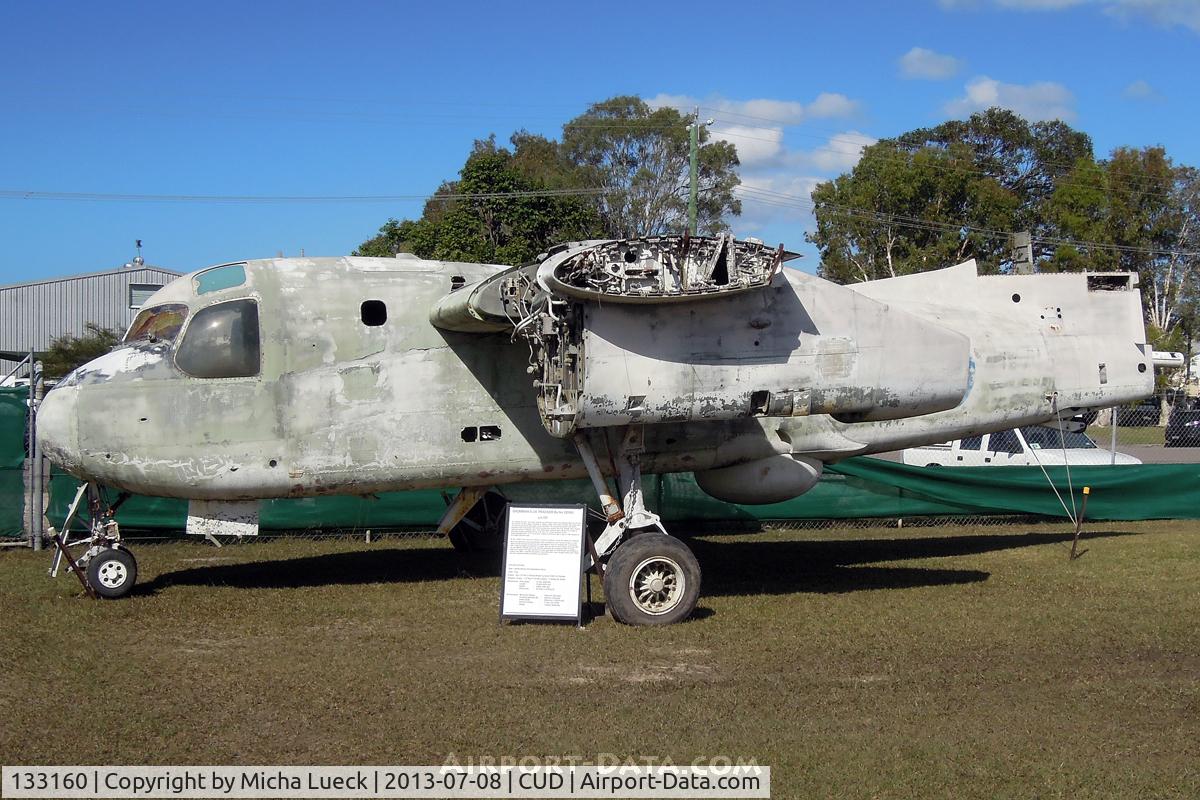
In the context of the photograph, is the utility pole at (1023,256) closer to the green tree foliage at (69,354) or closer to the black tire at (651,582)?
the black tire at (651,582)

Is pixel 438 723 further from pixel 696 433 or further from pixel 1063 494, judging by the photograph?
pixel 1063 494

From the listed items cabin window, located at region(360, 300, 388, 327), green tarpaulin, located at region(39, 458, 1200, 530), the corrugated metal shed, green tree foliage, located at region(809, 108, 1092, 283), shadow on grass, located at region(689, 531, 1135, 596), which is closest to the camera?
cabin window, located at region(360, 300, 388, 327)

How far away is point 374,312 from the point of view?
10.4 m

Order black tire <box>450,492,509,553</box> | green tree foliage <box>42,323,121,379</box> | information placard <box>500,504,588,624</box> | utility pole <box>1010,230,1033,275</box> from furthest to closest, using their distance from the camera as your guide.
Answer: green tree foliage <box>42,323,121,379</box>
black tire <box>450,492,509,553</box>
utility pole <box>1010,230,1033,275</box>
information placard <box>500,504,588,624</box>

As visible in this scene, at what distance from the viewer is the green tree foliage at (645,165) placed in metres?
54.9

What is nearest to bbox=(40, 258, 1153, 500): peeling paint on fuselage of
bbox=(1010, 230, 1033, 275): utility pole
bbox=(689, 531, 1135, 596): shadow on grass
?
bbox=(689, 531, 1135, 596): shadow on grass

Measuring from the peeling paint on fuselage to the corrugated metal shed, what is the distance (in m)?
44.7

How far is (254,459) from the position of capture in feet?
32.8

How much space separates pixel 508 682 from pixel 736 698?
1.63m

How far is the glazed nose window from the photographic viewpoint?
32.7 ft

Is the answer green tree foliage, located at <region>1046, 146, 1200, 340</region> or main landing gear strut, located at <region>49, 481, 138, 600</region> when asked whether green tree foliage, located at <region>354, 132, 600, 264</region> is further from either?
main landing gear strut, located at <region>49, 481, 138, 600</region>

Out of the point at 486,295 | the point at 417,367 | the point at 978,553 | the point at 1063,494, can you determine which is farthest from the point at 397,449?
the point at 1063,494

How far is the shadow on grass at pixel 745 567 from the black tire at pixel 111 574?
16.6 inches

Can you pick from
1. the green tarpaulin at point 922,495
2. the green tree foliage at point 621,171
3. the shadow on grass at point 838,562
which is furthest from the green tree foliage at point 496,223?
the shadow on grass at point 838,562
